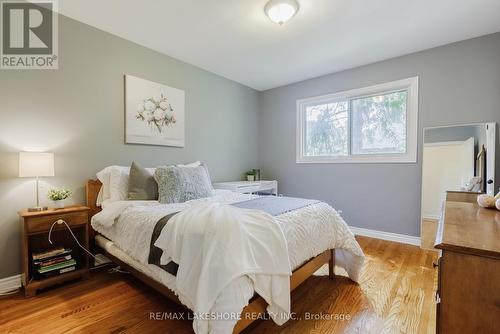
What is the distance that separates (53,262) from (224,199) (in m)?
1.56

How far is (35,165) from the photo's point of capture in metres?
1.86

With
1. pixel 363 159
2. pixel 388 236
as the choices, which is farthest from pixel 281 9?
pixel 388 236

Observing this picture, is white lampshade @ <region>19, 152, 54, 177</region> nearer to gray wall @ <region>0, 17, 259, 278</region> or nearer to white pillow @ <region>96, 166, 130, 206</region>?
gray wall @ <region>0, 17, 259, 278</region>

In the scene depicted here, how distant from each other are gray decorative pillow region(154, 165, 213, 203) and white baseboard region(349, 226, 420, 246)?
91.4 inches

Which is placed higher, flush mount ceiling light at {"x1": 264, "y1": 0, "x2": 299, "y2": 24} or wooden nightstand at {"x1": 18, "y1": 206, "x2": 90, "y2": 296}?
flush mount ceiling light at {"x1": 264, "y1": 0, "x2": 299, "y2": 24}

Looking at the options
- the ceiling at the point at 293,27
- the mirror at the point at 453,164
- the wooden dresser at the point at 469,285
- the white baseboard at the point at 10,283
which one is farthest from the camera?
the mirror at the point at 453,164

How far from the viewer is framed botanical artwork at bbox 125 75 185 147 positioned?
2.69 meters

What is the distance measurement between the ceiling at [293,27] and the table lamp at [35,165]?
139cm

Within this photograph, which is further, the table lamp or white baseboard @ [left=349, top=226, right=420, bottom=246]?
white baseboard @ [left=349, top=226, right=420, bottom=246]

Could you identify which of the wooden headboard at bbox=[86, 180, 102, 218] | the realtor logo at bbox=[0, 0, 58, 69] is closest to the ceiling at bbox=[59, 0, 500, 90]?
the realtor logo at bbox=[0, 0, 58, 69]

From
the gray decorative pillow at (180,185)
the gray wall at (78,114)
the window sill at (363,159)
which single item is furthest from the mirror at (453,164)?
the gray wall at (78,114)

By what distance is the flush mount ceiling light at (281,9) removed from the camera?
76.9 inches

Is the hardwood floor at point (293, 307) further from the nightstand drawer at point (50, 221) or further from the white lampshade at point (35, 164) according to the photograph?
the white lampshade at point (35, 164)

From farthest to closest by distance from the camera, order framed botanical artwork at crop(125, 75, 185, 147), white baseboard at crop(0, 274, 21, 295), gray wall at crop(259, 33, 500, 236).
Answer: framed botanical artwork at crop(125, 75, 185, 147), gray wall at crop(259, 33, 500, 236), white baseboard at crop(0, 274, 21, 295)
